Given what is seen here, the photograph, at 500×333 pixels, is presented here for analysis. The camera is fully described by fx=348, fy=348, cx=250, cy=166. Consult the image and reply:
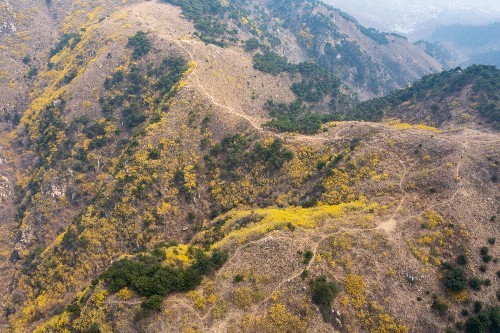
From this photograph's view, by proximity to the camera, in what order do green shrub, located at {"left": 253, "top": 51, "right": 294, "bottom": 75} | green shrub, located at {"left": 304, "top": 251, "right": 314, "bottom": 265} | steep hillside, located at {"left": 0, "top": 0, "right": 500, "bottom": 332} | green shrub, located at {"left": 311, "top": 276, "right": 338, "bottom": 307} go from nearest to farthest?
green shrub, located at {"left": 311, "top": 276, "right": 338, "bottom": 307}, steep hillside, located at {"left": 0, "top": 0, "right": 500, "bottom": 332}, green shrub, located at {"left": 304, "top": 251, "right": 314, "bottom": 265}, green shrub, located at {"left": 253, "top": 51, "right": 294, "bottom": 75}

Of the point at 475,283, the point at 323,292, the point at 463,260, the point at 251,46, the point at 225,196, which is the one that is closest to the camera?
the point at 323,292

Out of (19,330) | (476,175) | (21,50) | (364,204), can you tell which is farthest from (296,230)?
(21,50)

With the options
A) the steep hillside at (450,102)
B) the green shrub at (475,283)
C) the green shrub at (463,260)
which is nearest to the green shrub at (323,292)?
the green shrub at (463,260)

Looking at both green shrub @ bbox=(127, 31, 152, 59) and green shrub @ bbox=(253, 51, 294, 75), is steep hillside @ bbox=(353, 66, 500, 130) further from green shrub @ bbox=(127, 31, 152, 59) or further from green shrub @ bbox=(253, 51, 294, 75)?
green shrub @ bbox=(127, 31, 152, 59)

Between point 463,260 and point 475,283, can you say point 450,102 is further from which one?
point 475,283

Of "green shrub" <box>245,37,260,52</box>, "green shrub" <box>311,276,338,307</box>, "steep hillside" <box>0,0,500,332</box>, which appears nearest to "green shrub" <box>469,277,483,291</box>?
"steep hillside" <box>0,0,500,332</box>

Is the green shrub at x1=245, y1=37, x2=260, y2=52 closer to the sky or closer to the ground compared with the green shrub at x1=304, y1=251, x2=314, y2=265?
closer to the ground

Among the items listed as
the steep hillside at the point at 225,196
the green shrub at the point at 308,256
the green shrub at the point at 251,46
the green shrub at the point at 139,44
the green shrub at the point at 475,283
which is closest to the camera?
the steep hillside at the point at 225,196

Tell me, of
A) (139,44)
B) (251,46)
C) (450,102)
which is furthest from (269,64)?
(450,102)

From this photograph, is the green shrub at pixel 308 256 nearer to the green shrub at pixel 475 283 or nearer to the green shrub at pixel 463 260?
the green shrub at pixel 463 260
